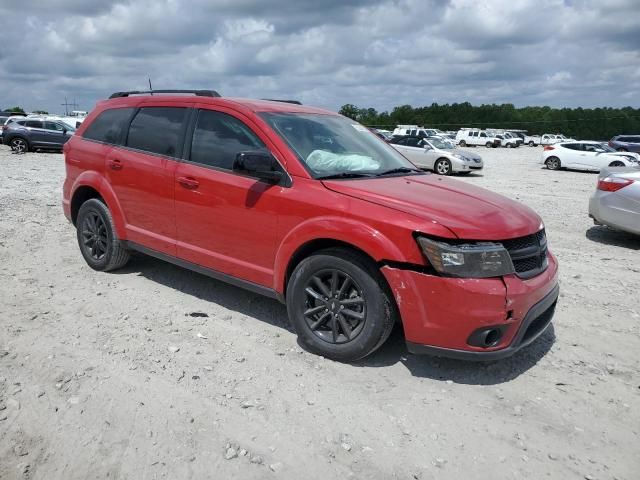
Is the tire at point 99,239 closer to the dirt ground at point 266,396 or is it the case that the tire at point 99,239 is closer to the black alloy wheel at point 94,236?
the black alloy wheel at point 94,236

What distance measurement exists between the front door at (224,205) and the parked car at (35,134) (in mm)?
21599

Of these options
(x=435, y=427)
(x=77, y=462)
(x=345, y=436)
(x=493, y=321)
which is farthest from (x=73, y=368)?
(x=493, y=321)

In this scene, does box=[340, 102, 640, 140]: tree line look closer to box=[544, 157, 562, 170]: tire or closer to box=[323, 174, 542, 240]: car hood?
box=[544, 157, 562, 170]: tire

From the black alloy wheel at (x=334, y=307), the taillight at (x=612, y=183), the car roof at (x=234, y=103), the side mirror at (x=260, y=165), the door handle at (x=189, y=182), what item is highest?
the car roof at (x=234, y=103)

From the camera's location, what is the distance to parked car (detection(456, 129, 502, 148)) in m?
52.4

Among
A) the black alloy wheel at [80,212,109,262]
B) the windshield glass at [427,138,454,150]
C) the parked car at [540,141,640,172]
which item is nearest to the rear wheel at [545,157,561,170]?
the parked car at [540,141,640,172]

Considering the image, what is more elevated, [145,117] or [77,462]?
[145,117]

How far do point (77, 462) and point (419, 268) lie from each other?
215cm

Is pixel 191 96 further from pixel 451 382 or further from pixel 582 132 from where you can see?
pixel 582 132

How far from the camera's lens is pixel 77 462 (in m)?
2.66

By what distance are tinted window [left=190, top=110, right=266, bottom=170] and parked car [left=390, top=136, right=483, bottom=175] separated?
49.7 ft

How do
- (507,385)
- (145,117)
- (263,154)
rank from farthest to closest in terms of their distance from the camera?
(145,117)
(263,154)
(507,385)

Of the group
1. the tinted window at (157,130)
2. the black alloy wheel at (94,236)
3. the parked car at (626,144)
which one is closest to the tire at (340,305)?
the tinted window at (157,130)

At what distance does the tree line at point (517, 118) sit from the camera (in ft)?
277
